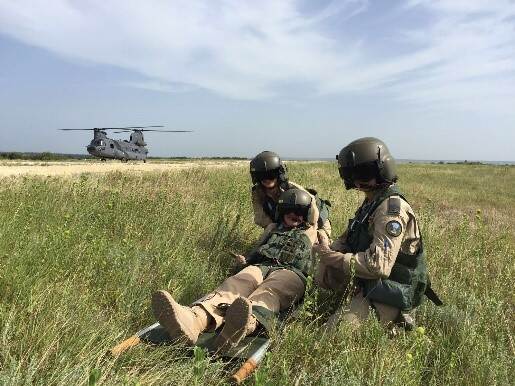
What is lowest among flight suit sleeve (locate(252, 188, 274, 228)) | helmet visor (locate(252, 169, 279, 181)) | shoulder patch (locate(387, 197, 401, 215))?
flight suit sleeve (locate(252, 188, 274, 228))

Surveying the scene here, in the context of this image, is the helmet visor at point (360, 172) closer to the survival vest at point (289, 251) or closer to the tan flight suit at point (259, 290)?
the survival vest at point (289, 251)

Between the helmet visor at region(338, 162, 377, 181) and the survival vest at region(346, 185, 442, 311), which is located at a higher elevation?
the helmet visor at region(338, 162, 377, 181)

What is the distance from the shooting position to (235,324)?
338 cm

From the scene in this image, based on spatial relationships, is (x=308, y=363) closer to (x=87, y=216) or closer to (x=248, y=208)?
(x=87, y=216)

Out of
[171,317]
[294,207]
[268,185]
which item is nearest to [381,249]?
[294,207]

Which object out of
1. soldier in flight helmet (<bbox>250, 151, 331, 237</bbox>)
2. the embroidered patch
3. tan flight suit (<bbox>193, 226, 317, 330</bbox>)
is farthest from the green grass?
the embroidered patch

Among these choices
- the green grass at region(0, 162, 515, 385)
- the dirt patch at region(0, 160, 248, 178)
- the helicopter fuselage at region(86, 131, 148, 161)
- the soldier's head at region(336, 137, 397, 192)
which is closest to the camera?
the green grass at region(0, 162, 515, 385)

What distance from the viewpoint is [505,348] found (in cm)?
385

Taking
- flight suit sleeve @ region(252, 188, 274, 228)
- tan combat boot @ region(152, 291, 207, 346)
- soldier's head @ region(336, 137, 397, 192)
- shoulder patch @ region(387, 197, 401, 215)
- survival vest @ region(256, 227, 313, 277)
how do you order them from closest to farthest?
1. tan combat boot @ region(152, 291, 207, 346)
2. shoulder patch @ region(387, 197, 401, 215)
3. soldier's head @ region(336, 137, 397, 192)
4. survival vest @ region(256, 227, 313, 277)
5. flight suit sleeve @ region(252, 188, 274, 228)

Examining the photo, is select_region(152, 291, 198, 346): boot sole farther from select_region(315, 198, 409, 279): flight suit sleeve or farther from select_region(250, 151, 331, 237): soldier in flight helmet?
select_region(250, 151, 331, 237): soldier in flight helmet

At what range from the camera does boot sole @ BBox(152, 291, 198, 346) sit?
329cm

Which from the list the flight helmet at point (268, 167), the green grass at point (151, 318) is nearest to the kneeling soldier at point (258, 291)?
the green grass at point (151, 318)

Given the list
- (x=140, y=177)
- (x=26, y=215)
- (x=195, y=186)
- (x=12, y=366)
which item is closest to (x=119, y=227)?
(x=26, y=215)

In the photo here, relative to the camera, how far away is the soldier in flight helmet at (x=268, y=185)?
20.9 ft
